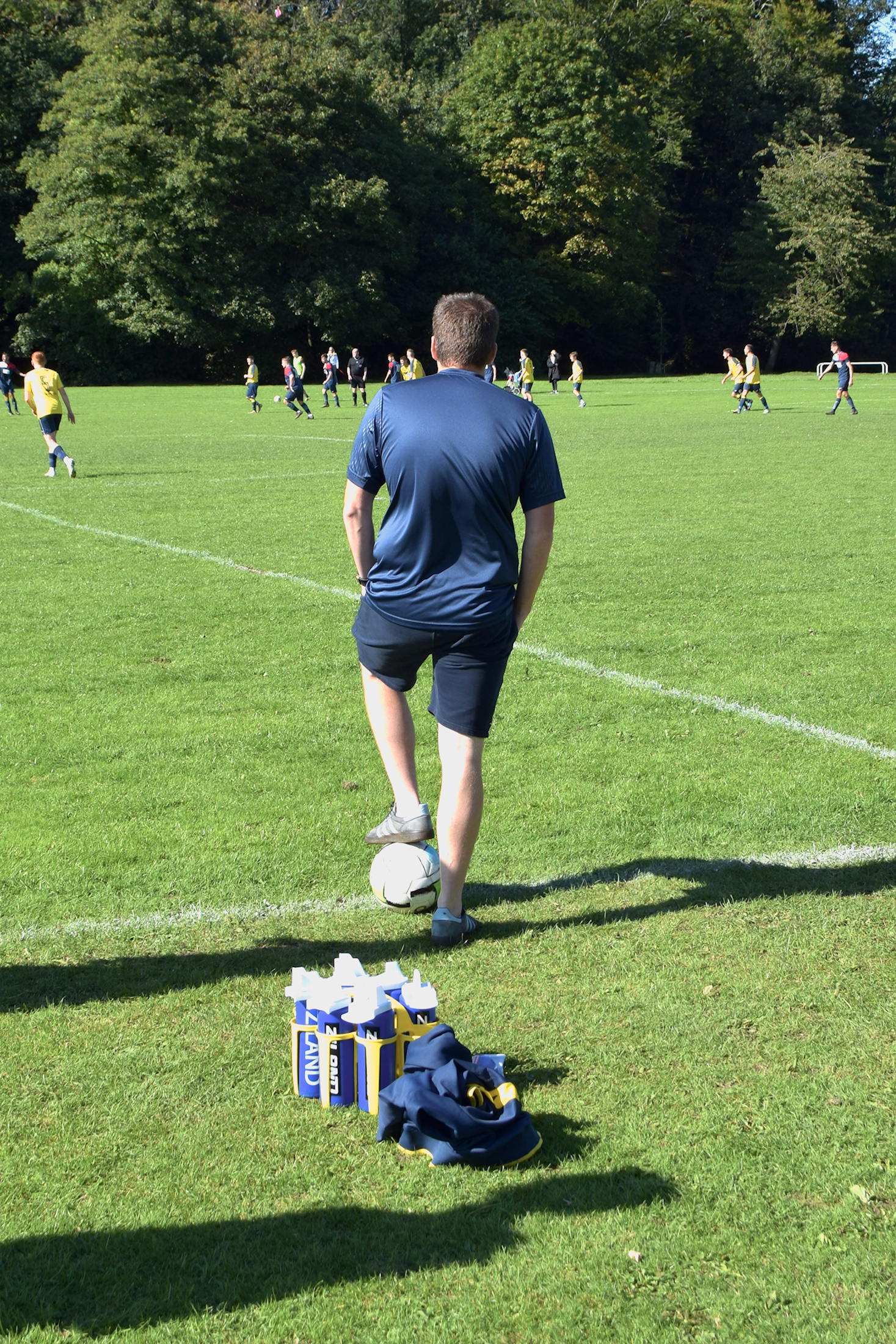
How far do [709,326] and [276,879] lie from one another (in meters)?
71.9

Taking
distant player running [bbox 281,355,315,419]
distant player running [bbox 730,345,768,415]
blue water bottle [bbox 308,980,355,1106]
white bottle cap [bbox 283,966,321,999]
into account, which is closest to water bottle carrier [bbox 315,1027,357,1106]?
blue water bottle [bbox 308,980,355,1106]

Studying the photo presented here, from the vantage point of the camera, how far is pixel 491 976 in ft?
13.5

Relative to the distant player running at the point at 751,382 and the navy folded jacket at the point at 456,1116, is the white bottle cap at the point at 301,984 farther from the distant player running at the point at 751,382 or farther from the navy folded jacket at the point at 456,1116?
the distant player running at the point at 751,382

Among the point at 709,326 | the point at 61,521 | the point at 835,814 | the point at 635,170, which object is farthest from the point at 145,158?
the point at 835,814

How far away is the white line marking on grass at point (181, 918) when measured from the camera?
4.42 metres

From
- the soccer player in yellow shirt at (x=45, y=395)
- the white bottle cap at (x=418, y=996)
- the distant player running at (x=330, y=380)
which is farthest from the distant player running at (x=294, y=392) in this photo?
the white bottle cap at (x=418, y=996)

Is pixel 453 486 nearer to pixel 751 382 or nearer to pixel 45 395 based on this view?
pixel 45 395

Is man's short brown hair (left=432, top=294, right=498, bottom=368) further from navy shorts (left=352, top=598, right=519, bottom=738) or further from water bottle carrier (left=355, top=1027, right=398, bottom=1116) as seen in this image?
water bottle carrier (left=355, top=1027, right=398, bottom=1116)

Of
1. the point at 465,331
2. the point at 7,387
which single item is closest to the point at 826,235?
the point at 7,387

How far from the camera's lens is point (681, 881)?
489cm

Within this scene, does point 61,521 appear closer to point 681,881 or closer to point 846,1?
point 681,881

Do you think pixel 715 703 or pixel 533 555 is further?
pixel 715 703

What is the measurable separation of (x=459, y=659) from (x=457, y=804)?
0.51 metres

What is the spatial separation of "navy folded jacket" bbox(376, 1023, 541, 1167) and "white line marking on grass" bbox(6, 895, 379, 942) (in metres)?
1.41
